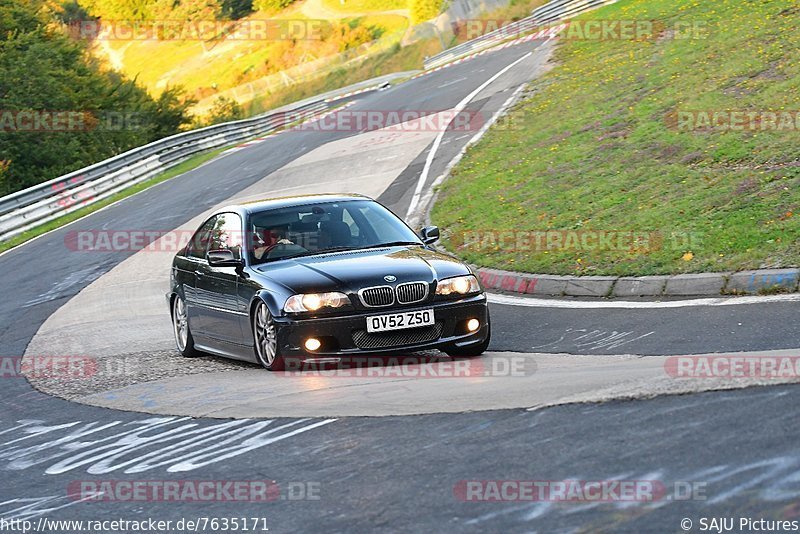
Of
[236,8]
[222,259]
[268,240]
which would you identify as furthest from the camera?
[236,8]

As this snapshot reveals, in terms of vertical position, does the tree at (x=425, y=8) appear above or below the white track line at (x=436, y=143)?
above

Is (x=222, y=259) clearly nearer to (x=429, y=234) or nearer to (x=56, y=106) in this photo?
(x=429, y=234)

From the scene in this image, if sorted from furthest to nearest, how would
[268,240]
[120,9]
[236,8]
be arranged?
[120,9]
[236,8]
[268,240]

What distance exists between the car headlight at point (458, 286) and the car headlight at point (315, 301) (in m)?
0.79

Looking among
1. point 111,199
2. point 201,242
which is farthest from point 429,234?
point 111,199

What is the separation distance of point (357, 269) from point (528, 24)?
140 feet

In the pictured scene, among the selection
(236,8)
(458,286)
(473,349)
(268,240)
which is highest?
(236,8)

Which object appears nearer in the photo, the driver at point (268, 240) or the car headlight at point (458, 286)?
the car headlight at point (458, 286)

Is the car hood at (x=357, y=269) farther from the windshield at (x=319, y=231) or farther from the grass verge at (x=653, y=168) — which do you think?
the grass verge at (x=653, y=168)

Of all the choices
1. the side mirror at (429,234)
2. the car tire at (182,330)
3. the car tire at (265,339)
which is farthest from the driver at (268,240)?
the car tire at (182,330)

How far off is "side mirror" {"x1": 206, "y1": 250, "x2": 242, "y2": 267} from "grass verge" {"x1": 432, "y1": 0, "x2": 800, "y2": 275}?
4.21 m

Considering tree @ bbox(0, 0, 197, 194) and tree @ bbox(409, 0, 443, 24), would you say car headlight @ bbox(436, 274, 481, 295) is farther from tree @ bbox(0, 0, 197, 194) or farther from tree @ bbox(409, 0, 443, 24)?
tree @ bbox(409, 0, 443, 24)

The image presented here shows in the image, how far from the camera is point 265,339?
10.0 metres

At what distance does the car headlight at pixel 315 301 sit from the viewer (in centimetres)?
953
